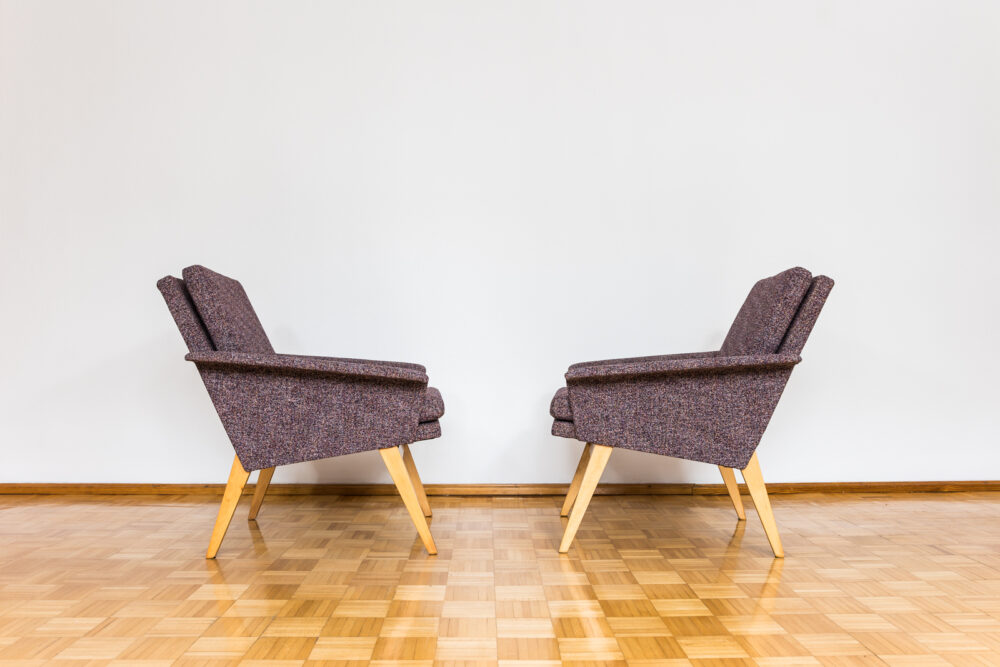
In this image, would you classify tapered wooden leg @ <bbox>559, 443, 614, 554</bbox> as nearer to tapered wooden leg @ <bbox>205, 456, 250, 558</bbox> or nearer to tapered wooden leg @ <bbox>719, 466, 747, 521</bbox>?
tapered wooden leg @ <bbox>719, 466, 747, 521</bbox>

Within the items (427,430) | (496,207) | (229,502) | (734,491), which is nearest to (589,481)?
(427,430)

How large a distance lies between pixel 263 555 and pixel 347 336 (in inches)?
48.9

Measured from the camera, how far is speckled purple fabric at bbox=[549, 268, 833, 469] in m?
2.09

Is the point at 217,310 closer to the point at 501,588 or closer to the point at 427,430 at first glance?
the point at 427,430

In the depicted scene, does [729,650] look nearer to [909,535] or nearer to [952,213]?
[909,535]

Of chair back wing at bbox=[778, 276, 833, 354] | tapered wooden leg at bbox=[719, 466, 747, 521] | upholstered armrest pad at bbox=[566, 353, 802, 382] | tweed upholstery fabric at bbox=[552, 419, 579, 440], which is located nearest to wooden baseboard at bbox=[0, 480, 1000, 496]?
tapered wooden leg at bbox=[719, 466, 747, 521]

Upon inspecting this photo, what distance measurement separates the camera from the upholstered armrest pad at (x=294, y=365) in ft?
6.71

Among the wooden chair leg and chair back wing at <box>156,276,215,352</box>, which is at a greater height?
chair back wing at <box>156,276,215,352</box>

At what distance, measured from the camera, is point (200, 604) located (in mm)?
1761

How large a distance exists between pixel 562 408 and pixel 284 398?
0.92 meters

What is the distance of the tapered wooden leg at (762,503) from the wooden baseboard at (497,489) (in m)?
1.01

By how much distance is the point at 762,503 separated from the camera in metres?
2.19

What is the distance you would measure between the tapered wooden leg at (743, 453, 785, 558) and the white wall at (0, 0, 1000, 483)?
1032 mm

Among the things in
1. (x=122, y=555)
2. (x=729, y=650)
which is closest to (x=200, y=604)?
(x=122, y=555)
